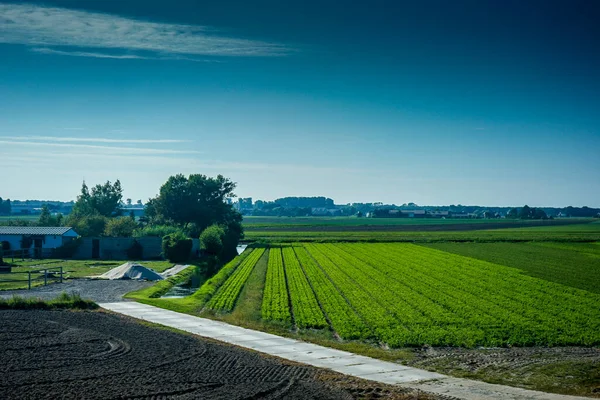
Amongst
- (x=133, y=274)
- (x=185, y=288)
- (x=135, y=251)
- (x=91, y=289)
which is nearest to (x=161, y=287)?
(x=185, y=288)

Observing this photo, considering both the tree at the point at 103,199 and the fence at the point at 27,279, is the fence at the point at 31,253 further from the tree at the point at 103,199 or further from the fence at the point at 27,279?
the tree at the point at 103,199

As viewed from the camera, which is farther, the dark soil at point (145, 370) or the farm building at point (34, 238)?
the farm building at point (34, 238)

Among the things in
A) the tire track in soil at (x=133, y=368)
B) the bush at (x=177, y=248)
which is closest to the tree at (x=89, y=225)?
the bush at (x=177, y=248)

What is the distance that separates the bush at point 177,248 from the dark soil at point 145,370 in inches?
1487

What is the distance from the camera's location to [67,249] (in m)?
64.8

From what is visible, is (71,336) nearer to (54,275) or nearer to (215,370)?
(215,370)

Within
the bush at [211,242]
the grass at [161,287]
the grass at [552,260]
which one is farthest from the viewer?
the bush at [211,242]

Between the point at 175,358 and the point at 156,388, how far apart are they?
3380 millimetres

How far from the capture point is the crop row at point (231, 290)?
31413 millimetres

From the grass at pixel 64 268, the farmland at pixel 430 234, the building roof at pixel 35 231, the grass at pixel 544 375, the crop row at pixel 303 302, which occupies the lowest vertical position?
the grass at pixel 544 375

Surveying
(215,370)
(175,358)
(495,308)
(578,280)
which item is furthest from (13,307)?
(578,280)

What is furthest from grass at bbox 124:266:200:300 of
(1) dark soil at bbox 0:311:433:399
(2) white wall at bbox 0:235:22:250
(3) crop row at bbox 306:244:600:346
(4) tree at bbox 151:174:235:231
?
(4) tree at bbox 151:174:235:231

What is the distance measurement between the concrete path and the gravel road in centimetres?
725

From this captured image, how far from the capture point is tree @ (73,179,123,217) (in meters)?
114
